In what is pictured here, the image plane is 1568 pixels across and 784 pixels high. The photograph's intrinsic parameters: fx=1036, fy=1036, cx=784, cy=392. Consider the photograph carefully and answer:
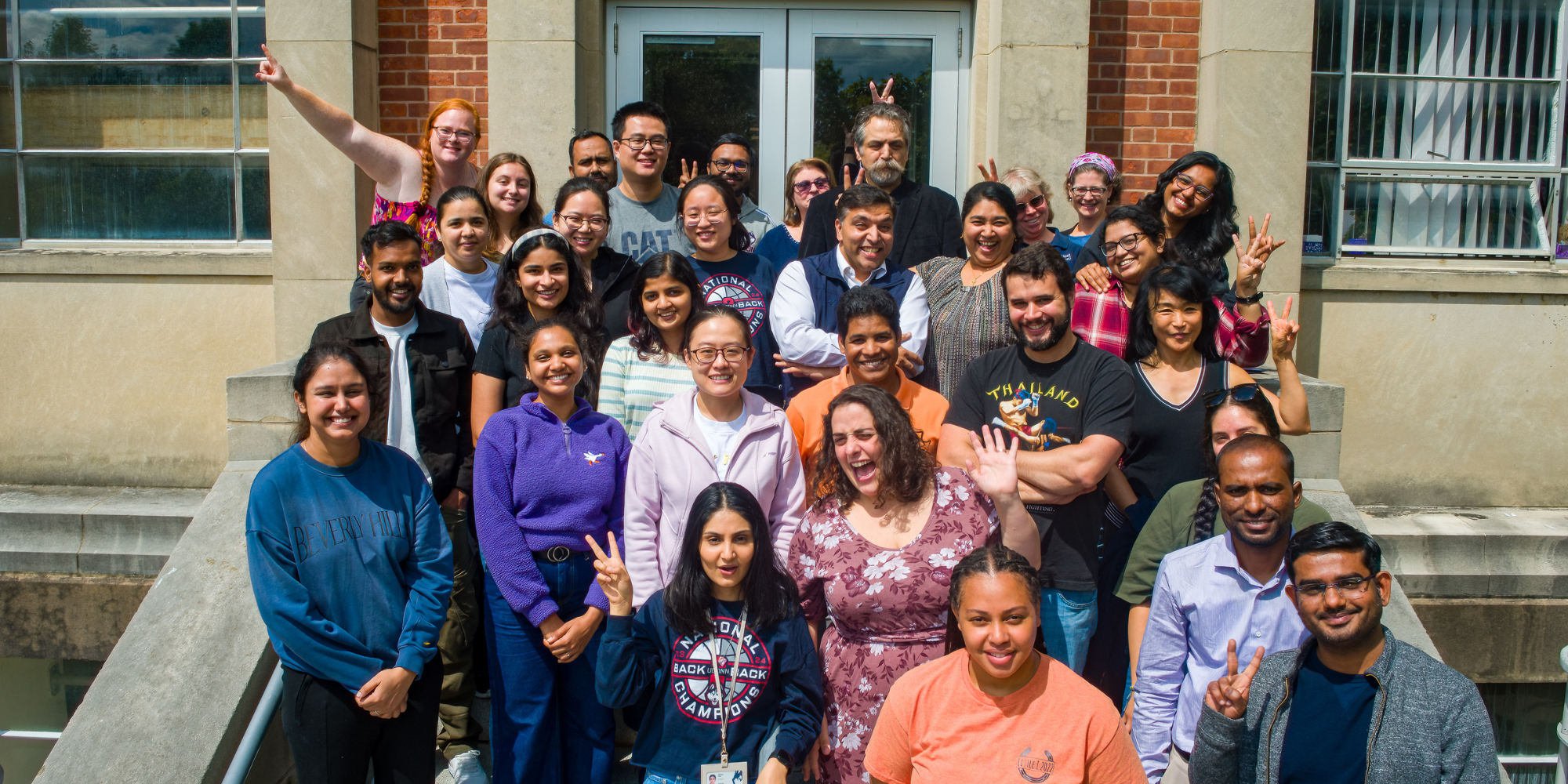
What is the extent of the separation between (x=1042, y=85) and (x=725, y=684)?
4485 millimetres

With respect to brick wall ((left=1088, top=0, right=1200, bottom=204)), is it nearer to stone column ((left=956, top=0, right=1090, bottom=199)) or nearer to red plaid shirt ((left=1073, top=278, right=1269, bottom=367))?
stone column ((left=956, top=0, right=1090, bottom=199))

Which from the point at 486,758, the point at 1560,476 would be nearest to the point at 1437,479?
the point at 1560,476

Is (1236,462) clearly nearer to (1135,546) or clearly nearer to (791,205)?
(1135,546)

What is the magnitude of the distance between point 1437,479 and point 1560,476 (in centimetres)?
76

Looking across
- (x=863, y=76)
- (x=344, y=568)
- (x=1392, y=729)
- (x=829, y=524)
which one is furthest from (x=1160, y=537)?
(x=863, y=76)

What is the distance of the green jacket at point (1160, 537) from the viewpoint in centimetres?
324

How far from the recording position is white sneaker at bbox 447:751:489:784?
12.6ft

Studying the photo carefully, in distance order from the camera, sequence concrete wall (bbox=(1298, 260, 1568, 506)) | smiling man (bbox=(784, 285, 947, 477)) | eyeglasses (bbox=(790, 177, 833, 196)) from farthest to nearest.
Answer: concrete wall (bbox=(1298, 260, 1568, 506)) < eyeglasses (bbox=(790, 177, 833, 196)) < smiling man (bbox=(784, 285, 947, 477))

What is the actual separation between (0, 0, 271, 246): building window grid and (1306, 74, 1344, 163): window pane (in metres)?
6.77

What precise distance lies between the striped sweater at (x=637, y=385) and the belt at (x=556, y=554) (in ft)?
1.77

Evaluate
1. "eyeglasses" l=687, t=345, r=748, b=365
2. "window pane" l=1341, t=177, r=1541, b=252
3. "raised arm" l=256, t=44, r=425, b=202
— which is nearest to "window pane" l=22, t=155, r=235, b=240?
"raised arm" l=256, t=44, r=425, b=202

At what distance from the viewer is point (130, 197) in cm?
687

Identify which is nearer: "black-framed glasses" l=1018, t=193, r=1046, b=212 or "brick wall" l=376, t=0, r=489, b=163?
"black-framed glasses" l=1018, t=193, r=1046, b=212

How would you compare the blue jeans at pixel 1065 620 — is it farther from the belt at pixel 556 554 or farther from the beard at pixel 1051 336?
the belt at pixel 556 554
